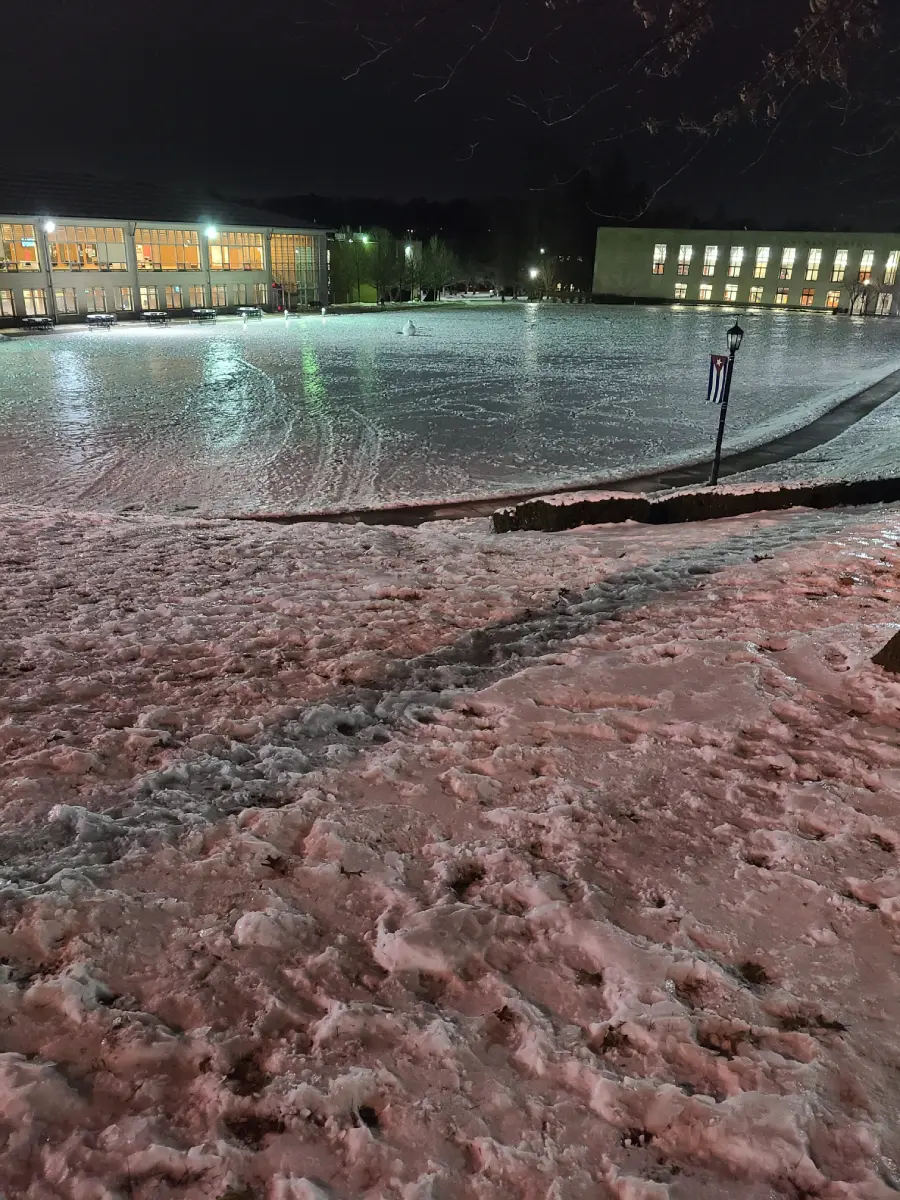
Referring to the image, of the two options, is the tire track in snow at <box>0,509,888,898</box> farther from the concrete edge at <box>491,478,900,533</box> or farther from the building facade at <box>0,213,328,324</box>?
the building facade at <box>0,213,328,324</box>

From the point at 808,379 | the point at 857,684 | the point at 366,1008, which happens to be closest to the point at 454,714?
the point at 366,1008

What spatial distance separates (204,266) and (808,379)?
4448 centimetres

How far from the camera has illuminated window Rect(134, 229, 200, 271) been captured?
5269cm

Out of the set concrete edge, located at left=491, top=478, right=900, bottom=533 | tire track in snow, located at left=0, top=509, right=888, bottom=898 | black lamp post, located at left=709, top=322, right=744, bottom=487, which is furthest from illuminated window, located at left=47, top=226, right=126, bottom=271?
tire track in snow, located at left=0, top=509, right=888, bottom=898

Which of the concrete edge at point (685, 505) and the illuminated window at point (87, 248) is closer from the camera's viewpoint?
the concrete edge at point (685, 505)

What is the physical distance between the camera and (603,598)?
6184mm

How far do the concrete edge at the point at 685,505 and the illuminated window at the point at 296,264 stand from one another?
189 ft

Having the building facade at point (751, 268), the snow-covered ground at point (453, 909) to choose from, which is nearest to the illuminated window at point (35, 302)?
the snow-covered ground at point (453, 909)

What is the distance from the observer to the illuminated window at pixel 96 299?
48.8 metres

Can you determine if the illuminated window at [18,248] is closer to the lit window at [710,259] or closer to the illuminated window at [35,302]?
the illuminated window at [35,302]

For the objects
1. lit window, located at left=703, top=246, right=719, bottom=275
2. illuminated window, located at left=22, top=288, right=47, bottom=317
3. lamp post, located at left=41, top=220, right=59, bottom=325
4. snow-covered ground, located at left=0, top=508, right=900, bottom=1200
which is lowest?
snow-covered ground, located at left=0, top=508, right=900, bottom=1200

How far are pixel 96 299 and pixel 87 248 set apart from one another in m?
3.46

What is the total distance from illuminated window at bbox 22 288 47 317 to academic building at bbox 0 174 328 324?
2.3 inches

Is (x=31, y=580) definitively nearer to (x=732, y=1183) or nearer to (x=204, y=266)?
(x=732, y=1183)
